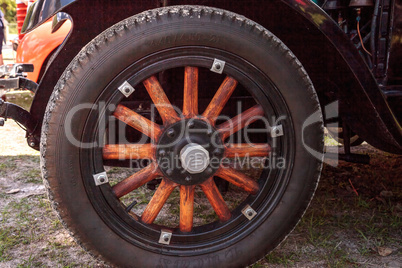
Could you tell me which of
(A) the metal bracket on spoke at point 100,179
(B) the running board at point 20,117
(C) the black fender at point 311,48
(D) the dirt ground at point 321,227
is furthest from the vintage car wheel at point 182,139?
(B) the running board at point 20,117

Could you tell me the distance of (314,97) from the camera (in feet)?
5.50

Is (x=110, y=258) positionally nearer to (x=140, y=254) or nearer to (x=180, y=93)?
(x=140, y=254)

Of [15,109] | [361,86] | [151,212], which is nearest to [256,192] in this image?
[151,212]

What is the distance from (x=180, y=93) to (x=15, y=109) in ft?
2.85

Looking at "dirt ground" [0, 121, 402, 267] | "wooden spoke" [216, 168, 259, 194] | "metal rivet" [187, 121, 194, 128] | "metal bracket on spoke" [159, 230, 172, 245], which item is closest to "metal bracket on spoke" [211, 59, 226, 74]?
"metal rivet" [187, 121, 194, 128]

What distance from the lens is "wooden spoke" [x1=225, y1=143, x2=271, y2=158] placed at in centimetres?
177

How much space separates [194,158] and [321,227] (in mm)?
1104

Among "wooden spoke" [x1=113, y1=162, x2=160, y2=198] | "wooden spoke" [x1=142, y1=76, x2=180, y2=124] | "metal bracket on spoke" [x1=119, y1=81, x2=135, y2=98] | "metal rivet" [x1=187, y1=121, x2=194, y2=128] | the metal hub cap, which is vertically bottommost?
"wooden spoke" [x1=113, y1=162, x2=160, y2=198]

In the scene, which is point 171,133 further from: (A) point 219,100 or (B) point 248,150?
(B) point 248,150

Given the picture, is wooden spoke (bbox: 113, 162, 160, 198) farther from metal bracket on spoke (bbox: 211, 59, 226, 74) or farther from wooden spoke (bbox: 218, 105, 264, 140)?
metal bracket on spoke (bbox: 211, 59, 226, 74)

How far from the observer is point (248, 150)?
1803mm

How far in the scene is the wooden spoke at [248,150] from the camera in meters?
1.77

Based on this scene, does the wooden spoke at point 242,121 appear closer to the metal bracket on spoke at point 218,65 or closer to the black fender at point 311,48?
the metal bracket on spoke at point 218,65

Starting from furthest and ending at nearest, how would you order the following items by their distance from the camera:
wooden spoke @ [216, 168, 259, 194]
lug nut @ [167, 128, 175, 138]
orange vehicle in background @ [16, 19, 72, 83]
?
1. orange vehicle in background @ [16, 19, 72, 83]
2. wooden spoke @ [216, 168, 259, 194]
3. lug nut @ [167, 128, 175, 138]
